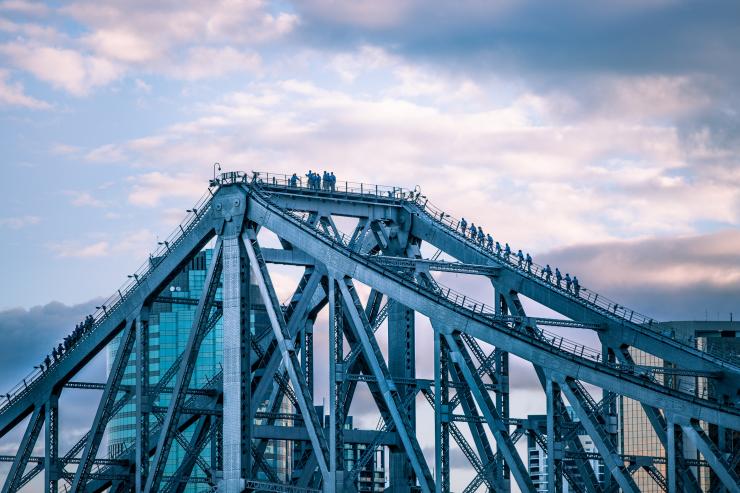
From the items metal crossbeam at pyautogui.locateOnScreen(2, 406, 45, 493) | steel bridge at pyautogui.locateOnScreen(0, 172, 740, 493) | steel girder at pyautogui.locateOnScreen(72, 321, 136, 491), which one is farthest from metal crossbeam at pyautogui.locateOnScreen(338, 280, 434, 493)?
metal crossbeam at pyautogui.locateOnScreen(2, 406, 45, 493)

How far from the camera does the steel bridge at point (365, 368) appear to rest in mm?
107438

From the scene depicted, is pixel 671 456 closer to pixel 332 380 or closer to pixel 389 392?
pixel 389 392

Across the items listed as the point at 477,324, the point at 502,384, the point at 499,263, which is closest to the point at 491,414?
the point at 477,324

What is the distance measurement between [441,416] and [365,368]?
20504 mm

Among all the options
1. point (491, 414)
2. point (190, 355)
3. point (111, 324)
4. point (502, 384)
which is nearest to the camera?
point (491, 414)

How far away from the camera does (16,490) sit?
149 meters

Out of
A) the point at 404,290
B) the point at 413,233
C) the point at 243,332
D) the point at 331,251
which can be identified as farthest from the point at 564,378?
the point at 413,233

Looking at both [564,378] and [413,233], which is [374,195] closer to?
[413,233]

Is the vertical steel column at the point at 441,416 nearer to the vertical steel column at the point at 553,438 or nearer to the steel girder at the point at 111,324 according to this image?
the vertical steel column at the point at 553,438

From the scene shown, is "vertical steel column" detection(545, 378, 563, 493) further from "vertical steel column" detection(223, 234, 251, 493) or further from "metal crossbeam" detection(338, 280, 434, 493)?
"vertical steel column" detection(223, 234, 251, 493)

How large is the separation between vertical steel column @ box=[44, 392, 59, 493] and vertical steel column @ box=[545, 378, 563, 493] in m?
52.2

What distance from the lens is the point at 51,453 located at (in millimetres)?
145500

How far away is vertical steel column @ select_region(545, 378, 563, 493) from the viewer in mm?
104500

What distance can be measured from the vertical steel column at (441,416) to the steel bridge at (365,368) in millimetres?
137
